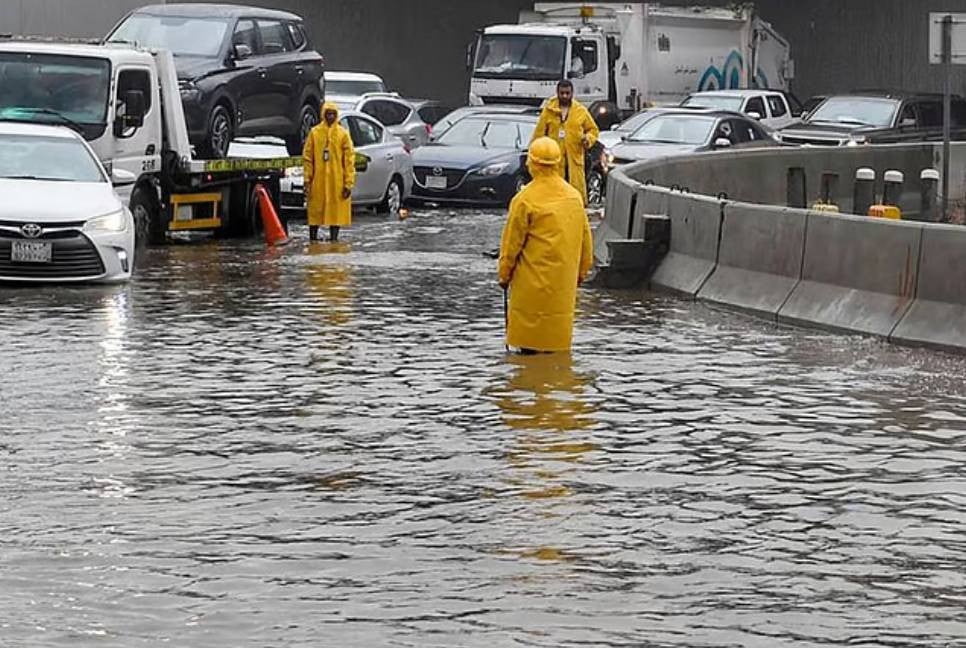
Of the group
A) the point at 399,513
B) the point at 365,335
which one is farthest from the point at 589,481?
the point at 365,335

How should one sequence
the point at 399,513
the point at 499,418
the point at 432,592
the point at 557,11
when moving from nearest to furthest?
the point at 432,592 → the point at 399,513 → the point at 499,418 → the point at 557,11

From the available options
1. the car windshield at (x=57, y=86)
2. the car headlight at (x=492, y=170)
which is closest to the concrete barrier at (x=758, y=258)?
the car windshield at (x=57, y=86)

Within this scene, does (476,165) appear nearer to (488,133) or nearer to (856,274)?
(488,133)

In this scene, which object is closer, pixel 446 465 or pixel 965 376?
pixel 446 465

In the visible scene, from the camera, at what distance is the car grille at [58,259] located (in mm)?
19969

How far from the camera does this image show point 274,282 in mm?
21594

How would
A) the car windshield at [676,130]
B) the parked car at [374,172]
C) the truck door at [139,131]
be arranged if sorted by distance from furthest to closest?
the car windshield at [676,130]
the parked car at [374,172]
the truck door at [139,131]

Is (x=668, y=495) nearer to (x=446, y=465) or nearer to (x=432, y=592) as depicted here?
(x=446, y=465)

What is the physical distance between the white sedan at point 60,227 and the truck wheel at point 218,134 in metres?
6.35

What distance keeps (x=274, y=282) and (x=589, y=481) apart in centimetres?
1117

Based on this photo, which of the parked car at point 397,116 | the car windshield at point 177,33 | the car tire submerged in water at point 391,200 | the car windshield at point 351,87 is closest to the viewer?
the car windshield at point 177,33

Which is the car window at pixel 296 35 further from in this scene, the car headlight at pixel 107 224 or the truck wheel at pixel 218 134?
the car headlight at pixel 107 224

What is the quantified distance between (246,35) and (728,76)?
72.7 feet

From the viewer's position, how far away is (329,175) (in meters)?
27.8
